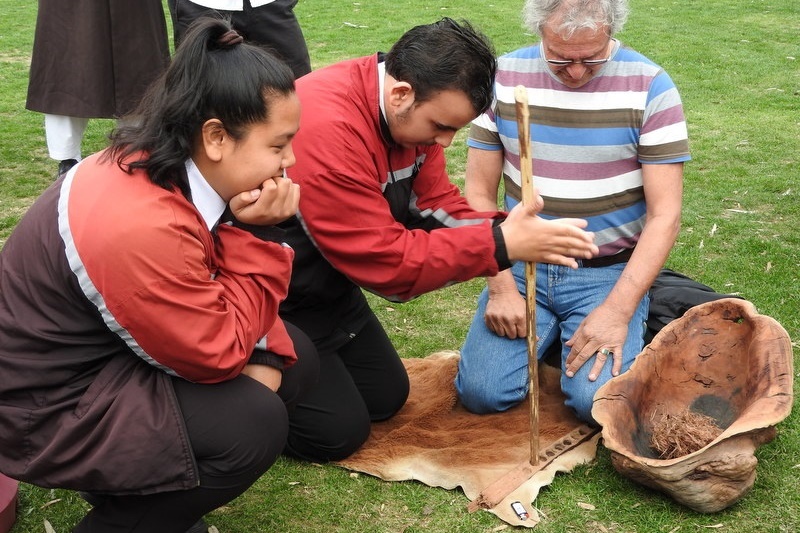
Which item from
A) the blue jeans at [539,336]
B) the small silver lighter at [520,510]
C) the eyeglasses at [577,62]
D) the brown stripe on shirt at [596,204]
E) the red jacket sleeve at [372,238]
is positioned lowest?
the small silver lighter at [520,510]

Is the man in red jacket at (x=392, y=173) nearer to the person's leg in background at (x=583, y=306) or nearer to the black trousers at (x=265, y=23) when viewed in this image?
the person's leg in background at (x=583, y=306)

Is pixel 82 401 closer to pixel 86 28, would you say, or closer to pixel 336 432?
pixel 336 432

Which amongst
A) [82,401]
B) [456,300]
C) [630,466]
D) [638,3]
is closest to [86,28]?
[456,300]

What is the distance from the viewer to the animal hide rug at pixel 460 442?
2.98 meters

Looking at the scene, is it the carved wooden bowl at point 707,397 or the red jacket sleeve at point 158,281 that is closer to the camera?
the red jacket sleeve at point 158,281

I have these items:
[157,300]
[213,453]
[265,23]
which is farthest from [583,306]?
[265,23]

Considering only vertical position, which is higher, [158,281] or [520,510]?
[158,281]

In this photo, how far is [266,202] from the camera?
232cm

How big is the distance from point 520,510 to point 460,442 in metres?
0.49

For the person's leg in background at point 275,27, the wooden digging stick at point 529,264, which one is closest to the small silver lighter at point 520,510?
the wooden digging stick at point 529,264

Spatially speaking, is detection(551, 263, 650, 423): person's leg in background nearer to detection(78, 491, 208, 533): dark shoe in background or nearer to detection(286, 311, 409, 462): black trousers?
detection(286, 311, 409, 462): black trousers

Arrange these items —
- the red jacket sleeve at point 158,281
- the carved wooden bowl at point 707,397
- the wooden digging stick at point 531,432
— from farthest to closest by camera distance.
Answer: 1. the wooden digging stick at point 531,432
2. the carved wooden bowl at point 707,397
3. the red jacket sleeve at point 158,281

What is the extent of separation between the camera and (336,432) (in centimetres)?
308

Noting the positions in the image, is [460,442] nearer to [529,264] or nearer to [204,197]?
[529,264]
